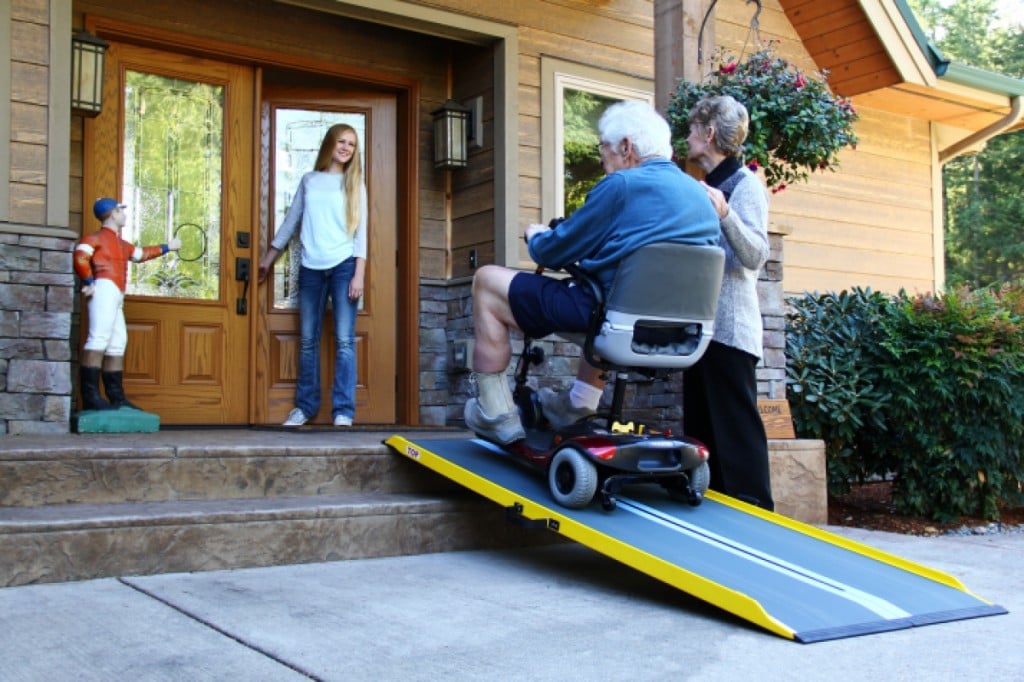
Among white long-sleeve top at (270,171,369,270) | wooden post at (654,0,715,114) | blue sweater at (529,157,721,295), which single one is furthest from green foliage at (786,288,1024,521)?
white long-sleeve top at (270,171,369,270)

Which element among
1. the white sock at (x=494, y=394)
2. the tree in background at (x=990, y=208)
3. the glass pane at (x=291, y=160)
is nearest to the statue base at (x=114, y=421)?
the glass pane at (x=291, y=160)

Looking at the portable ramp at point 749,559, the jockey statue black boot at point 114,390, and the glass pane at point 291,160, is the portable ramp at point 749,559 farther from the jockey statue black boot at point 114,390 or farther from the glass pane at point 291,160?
the glass pane at point 291,160

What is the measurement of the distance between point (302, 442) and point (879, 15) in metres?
5.21

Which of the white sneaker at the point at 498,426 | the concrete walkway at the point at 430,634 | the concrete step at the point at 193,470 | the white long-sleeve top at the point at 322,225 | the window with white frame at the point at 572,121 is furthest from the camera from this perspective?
the window with white frame at the point at 572,121

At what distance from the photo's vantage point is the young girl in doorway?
5.52 m

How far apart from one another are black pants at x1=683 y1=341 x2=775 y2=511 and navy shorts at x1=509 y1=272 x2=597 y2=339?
706mm

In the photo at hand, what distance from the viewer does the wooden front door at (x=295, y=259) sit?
573 cm

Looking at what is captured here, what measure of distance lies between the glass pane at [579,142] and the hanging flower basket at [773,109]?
56.3 inches

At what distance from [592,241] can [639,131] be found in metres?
0.44

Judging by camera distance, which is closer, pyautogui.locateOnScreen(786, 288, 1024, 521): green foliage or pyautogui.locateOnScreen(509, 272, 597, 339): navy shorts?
pyautogui.locateOnScreen(509, 272, 597, 339): navy shorts

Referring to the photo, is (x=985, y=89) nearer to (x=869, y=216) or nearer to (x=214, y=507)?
(x=869, y=216)

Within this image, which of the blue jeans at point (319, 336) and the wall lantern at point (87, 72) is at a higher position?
the wall lantern at point (87, 72)

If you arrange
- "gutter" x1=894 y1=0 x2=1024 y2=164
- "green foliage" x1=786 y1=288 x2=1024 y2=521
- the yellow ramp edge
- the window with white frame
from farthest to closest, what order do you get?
"gutter" x1=894 y1=0 x2=1024 y2=164 < the window with white frame < "green foliage" x1=786 y1=288 x2=1024 y2=521 < the yellow ramp edge

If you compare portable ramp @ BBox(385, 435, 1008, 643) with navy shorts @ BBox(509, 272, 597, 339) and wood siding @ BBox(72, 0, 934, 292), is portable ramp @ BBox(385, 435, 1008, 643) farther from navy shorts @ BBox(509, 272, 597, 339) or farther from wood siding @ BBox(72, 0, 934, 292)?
wood siding @ BBox(72, 0, 934, 292)
